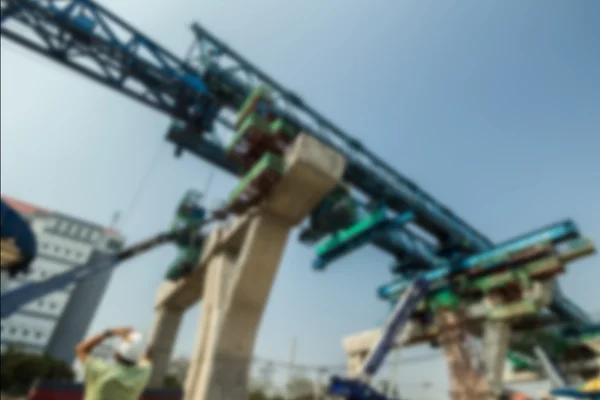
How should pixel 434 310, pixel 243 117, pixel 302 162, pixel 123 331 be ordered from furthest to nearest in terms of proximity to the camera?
1. pixel 434 310
2. pixel 243 117
3. pixel 302 162
4. pixel 123 331

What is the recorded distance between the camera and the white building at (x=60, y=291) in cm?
5972

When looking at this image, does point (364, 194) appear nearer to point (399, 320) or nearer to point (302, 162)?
point (399, 320)

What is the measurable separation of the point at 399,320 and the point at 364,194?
5.45 metres

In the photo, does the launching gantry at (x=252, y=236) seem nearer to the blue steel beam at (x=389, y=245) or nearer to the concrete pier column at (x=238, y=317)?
the concrete pier column at (x=238, y=317)

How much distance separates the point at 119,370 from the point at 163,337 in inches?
521

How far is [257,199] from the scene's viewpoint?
1004cm

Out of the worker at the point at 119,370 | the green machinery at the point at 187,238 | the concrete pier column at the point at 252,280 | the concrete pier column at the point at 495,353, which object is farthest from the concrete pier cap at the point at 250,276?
the concrete pier column at the point at 495,353

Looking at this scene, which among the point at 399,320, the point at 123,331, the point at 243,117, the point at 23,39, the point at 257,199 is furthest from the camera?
the point at 399,320

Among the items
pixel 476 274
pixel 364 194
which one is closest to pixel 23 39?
pixel 364 194

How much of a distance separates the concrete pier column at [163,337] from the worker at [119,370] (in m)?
12.3

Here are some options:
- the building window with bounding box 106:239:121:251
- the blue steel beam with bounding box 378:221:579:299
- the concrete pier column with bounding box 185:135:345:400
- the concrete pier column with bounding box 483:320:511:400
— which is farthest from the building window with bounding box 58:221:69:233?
the concrete pier column with bounding box 483:320:511:400

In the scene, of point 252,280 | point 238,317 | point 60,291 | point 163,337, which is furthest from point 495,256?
point 60,291

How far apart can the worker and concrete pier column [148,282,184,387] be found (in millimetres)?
12305

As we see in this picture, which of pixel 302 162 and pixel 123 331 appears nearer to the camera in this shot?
pixel 123 331
